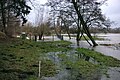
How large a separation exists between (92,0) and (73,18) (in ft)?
30.7

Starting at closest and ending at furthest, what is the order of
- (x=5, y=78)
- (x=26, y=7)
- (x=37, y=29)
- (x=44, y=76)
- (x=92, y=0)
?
(x=5, y=78)
(x=44, y=76)
(x=26, y=7)
(x=92, y=0)
(x=37, y=29)

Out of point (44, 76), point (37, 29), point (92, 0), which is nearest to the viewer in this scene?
point (44, 76)

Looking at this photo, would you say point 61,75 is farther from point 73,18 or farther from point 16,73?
point 73,18

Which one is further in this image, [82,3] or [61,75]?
[82,3]

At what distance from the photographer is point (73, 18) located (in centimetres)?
5306

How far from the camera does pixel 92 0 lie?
44.5m

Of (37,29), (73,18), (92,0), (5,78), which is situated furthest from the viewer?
(37,29)

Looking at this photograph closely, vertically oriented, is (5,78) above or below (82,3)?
below

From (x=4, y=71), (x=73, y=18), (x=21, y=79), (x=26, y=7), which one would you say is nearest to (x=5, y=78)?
(x=21, y=79)

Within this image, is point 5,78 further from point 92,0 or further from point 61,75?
point 92,0

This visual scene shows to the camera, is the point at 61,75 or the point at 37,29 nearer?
the point at 61,75

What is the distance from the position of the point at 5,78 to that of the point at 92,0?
115 feet

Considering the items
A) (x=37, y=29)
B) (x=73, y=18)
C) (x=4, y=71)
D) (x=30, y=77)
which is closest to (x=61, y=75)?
(x=30, y=77)

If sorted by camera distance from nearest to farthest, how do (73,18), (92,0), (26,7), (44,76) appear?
(44,76) < (26,7) < (92,0) < (73,18)
